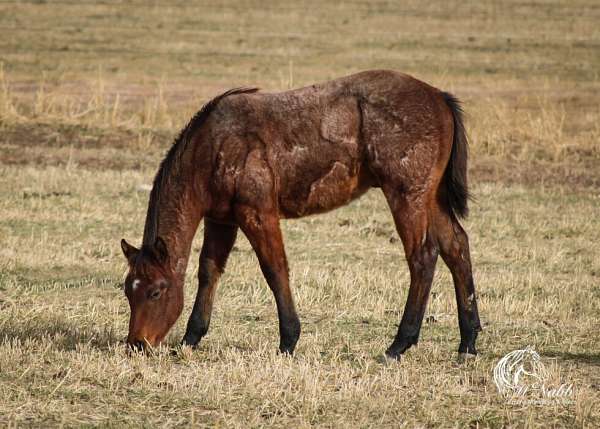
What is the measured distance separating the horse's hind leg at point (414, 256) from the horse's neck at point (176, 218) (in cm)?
144

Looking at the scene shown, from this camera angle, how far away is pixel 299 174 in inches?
329

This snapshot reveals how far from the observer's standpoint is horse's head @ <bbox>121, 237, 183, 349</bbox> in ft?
26.2

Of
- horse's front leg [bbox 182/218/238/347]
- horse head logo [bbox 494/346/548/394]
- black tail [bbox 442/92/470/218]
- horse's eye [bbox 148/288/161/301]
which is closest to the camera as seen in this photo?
horse head logo [bbox 494/346/548/394]

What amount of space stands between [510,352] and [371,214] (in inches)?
273

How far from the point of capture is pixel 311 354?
27.2 ft

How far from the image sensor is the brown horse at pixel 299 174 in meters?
8.17

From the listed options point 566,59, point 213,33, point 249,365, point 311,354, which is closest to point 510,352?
point 311,354

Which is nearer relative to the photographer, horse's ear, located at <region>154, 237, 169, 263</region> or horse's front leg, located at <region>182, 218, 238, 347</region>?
horse's ear, located at <region>154, 237, 169, 263</region>

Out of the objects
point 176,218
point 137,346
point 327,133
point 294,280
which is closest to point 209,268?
point 176,218

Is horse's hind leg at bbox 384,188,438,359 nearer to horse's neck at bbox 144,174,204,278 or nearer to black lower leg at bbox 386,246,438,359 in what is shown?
black lower leg at bbox 386,246,438,359

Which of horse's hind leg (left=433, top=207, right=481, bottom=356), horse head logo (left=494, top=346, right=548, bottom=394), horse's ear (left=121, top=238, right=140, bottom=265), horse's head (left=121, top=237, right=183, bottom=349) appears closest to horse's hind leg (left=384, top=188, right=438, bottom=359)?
horse's hind leg (left=433, top=207, right=481, bottom=356)

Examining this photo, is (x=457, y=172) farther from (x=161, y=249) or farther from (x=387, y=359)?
(x=161, y=249)

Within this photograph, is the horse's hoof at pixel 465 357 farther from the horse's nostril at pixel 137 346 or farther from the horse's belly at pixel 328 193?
the horse's nostril at pixel 137 346

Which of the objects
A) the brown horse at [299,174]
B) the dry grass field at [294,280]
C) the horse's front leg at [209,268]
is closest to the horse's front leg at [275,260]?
the brown horse at [299,174]
